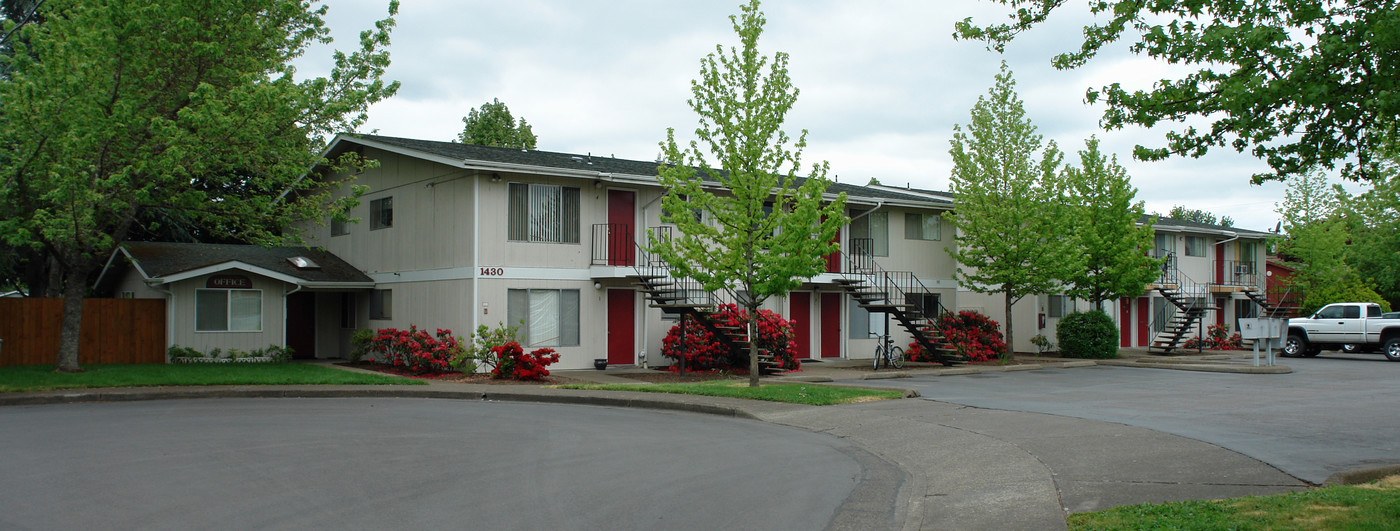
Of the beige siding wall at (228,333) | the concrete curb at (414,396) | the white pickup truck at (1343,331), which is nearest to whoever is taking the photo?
the concrete curb at (414,396)

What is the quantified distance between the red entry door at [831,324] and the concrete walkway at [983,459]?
12.5 m

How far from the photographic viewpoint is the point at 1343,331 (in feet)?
106

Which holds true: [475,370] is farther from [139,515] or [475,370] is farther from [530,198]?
[139,515]

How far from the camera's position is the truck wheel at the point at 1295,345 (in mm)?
32844

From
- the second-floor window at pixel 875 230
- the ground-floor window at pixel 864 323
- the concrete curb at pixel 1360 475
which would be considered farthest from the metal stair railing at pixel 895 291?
the concrete curb at pixel 1360 475

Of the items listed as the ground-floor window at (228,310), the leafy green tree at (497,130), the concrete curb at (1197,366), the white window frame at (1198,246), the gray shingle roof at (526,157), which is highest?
the leafy green tree at (497,130)

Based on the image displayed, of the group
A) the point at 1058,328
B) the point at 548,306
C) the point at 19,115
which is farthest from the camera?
the point at 1058,328

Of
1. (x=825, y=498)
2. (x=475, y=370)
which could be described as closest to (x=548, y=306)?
(x=475, y=370)

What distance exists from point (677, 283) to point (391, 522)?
16405 millimetres

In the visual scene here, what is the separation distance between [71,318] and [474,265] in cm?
810

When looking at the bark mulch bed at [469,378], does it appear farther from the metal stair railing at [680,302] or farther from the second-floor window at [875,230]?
the second-floor window at [875,230]

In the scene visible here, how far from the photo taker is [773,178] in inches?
717

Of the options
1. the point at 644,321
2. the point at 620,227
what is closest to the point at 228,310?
the point at 620,227

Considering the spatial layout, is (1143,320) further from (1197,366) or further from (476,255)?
(476,255)
